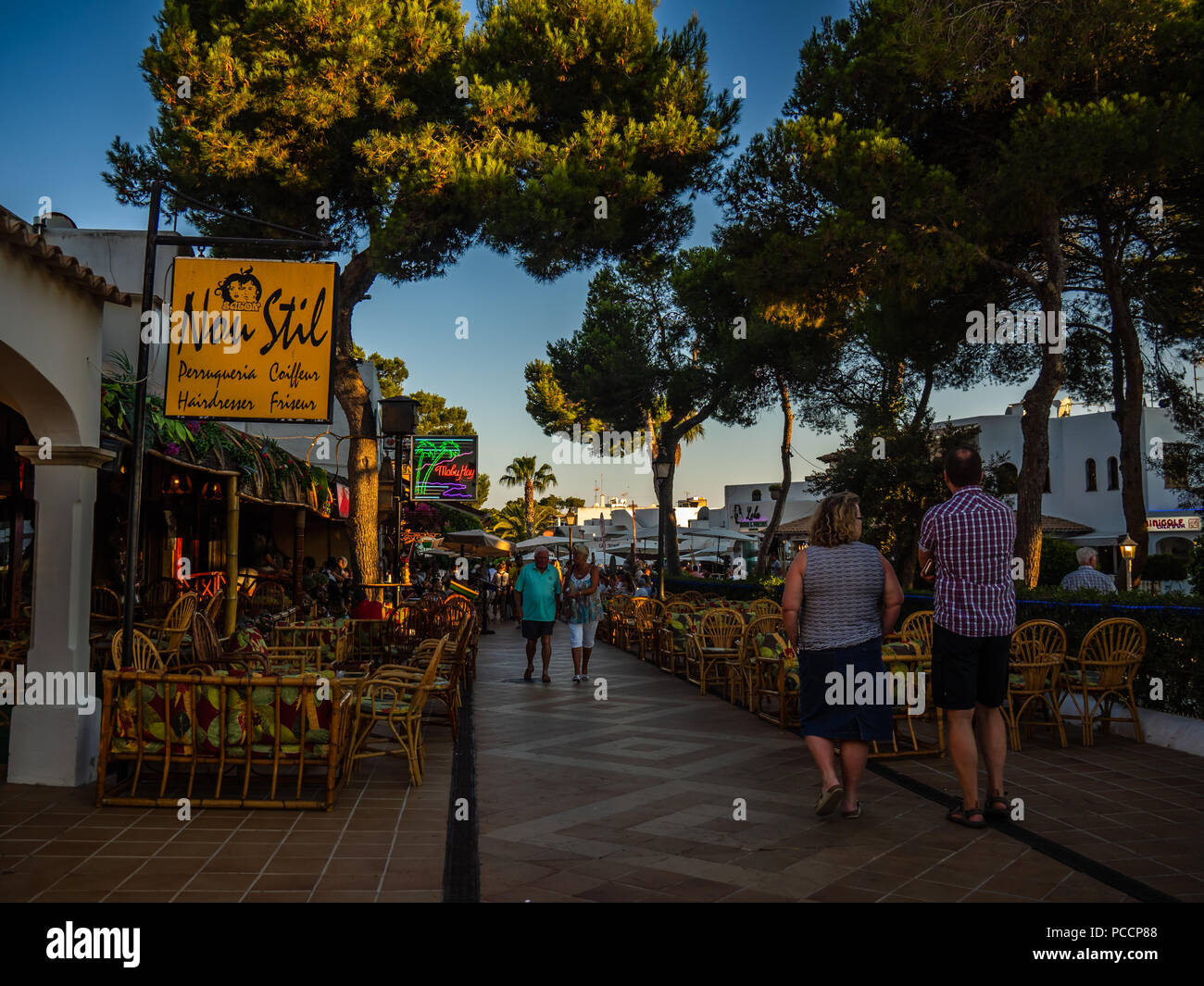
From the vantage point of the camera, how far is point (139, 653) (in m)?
5.94

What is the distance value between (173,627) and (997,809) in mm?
7226

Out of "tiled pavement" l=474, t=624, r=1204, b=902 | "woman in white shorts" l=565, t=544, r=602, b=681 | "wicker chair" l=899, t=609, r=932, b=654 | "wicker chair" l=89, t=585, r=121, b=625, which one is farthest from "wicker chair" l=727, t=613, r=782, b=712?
"wicker chair" l=89, t=585, r=121, b=625

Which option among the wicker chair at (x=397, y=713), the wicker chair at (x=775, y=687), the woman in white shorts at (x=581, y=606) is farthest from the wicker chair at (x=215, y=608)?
the wicker chair at (x=775, y=687)

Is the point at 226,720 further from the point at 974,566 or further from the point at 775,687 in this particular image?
the point at 775,687

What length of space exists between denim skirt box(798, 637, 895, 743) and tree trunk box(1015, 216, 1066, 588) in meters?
7.75

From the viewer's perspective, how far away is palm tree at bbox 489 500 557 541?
214 feet

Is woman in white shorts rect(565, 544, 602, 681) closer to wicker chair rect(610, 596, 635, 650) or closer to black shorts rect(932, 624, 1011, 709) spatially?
wicker chair rect(610, 596, 635, 650)

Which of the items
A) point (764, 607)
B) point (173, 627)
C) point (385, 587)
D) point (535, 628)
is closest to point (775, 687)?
point (764, 607)

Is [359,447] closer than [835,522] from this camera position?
No

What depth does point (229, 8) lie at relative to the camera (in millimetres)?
11586

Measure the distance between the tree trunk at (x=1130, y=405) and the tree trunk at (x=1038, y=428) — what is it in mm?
2071

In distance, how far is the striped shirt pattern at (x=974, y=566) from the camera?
4445 millimetres

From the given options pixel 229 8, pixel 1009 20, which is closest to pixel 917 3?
pixel 1009 20

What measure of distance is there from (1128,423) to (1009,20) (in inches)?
237
